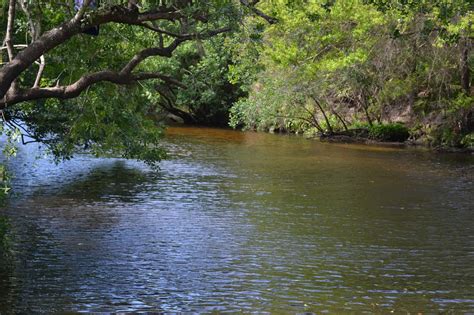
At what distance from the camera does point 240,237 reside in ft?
56.1

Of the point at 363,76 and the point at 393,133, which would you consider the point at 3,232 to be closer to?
the point at 363,76

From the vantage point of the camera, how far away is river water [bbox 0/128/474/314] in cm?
1248

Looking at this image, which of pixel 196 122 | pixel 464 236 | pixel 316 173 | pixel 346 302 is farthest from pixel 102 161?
pixel 196 122

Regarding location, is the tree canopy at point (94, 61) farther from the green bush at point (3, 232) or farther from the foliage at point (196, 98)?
the foliage at point (196, 98)

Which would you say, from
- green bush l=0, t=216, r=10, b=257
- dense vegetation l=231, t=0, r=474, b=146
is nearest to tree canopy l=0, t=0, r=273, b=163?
green bush l=0, t=216, r=10, b=257

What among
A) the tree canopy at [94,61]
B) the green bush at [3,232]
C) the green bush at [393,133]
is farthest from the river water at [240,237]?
the green bush at [393,133]

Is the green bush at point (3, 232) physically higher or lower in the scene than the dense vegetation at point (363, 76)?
lower

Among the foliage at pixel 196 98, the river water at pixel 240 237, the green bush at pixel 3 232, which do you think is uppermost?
the foliage at pixel 196 98

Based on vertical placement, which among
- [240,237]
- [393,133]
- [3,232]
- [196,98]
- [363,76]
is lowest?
[240,237]

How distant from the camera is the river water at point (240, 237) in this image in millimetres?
12484

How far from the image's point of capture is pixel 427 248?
16.4m

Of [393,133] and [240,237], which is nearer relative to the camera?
[240,237]

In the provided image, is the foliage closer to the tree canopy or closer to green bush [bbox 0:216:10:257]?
the tree canopy

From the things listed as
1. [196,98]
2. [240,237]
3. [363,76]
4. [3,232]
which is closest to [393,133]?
[363,76]
